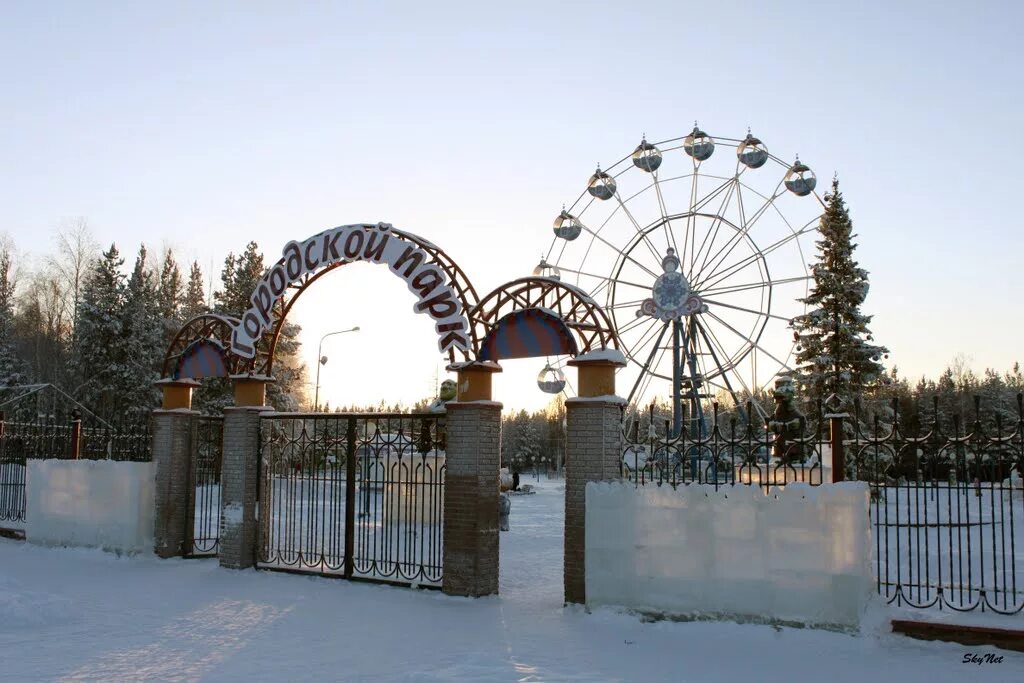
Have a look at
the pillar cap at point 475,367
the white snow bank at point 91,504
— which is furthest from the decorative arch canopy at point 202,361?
the pillar cap at point 475,367

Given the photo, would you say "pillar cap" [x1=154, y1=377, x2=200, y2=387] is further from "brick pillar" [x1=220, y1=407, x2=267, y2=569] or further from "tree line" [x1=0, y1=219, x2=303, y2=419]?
"tree line" [x1=0, y1=219, x2=303, y2=419]

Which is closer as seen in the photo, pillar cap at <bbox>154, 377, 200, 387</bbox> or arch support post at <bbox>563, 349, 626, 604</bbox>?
arch support post at <bbox>563, 349, 626, 604</bbox>

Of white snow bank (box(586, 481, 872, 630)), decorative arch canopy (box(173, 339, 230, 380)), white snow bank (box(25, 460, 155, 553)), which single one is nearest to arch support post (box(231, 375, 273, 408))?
decorative arch canopy (box(173, 339, 230, 380))

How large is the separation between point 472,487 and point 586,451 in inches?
66.4

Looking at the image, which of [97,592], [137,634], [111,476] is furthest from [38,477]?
[137,634]

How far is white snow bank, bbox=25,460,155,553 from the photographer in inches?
570

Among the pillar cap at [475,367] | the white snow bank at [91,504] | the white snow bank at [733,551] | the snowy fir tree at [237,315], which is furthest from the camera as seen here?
the snowy fir tree at [237,315]

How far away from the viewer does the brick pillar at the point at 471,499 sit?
35.2ft

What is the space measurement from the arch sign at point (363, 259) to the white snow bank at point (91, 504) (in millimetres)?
3275

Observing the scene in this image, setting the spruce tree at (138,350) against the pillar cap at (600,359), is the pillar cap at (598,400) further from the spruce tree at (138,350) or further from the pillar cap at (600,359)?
the spruce tree at (138,350)

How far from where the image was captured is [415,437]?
1211 centimetres

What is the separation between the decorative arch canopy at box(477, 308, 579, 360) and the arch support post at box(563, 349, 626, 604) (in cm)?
65

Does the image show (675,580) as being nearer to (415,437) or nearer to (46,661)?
(415,437)

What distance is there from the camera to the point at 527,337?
1126cm
